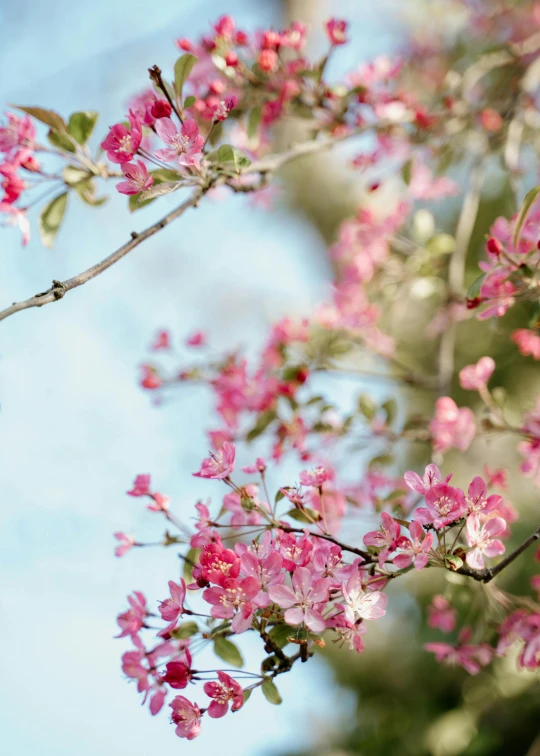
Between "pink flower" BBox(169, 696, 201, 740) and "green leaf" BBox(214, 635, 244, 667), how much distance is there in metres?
0.13

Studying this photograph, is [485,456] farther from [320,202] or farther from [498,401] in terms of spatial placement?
[320,202]

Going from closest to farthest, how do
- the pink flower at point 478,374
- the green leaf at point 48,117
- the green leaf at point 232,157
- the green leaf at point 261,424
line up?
the green leaf at point 232,157 → the green leaf at point 48,117 → the pink flower at point 478,374 → the green leaf at point 261,424

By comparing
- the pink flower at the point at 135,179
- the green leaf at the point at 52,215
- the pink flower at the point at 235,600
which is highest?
the green leaf at the point at 52,215

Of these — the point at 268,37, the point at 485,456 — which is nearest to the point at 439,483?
the point at 268,37

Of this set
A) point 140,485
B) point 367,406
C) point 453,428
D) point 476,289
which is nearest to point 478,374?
point 453,428

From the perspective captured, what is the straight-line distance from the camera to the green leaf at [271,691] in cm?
70

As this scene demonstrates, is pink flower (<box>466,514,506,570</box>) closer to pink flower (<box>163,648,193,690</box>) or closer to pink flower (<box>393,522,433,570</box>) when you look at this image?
pink flower (<box>393,522,433,570</box>)

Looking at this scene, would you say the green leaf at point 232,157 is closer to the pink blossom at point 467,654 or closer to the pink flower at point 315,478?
the pink flower at point 315,478

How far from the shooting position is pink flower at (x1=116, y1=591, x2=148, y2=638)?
32.4 inches

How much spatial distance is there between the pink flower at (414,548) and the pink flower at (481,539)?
48mm

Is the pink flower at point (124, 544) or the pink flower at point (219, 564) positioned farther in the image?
the pink flower at point (124, 544)

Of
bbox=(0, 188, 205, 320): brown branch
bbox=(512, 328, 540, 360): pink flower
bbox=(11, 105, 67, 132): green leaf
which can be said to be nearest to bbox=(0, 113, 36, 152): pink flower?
bbox=(11, 105, 67, 132): green leaf

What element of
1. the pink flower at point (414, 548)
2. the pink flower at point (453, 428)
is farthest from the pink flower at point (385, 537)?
the pink flower at point (453, 428)

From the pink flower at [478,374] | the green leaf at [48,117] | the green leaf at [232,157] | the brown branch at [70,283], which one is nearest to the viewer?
the brown branch at [70,283]
